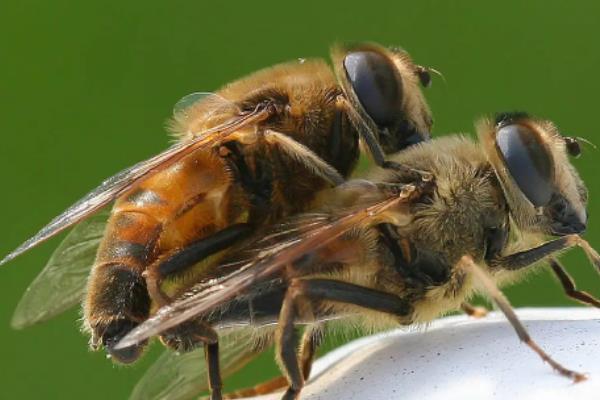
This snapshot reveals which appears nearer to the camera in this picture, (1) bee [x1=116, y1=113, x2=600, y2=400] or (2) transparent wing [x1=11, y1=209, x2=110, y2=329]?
(1) bee [x1=116, y1=113, x2=600, y2=400]

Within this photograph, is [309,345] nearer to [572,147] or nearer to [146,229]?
[146,229]

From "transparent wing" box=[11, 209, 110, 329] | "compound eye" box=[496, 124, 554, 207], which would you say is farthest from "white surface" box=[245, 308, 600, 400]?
"transparent wing" box=[11, 209, 110, 329]

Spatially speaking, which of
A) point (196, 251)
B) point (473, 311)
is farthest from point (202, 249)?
point (473, 311)

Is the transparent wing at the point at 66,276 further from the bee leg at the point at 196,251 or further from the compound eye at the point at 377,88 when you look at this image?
the compound eye at the point at 377,88

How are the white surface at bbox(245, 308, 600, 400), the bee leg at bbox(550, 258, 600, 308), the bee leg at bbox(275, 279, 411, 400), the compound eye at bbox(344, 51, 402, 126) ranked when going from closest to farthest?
the white surface at bbox(245, 308, 600, 400) → the bee leg at bbox(275, 279, 411, 400) → the compound eye at bbox(344, 51, 402, 126) → the bee leg at bbox(550, 258, 600, 308)

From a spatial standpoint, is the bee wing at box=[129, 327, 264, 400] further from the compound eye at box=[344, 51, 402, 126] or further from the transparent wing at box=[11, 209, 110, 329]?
the compound eye at box=[344, 51, 402, 126]

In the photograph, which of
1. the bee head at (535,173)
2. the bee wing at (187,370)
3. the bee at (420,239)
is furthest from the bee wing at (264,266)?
the bee wing at (187,370)
